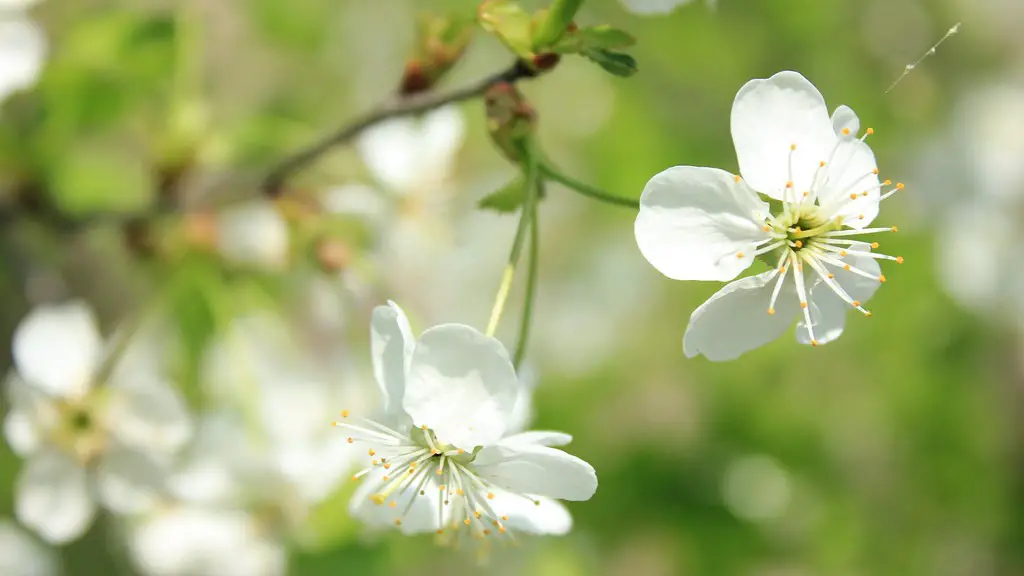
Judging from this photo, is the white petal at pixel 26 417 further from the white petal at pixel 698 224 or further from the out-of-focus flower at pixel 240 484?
the white petal at pixel 698 224

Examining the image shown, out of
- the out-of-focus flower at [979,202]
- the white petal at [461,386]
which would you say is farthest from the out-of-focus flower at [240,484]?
the out-of-focus flower at [979,202]

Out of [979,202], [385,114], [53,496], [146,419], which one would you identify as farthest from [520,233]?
[979,202]

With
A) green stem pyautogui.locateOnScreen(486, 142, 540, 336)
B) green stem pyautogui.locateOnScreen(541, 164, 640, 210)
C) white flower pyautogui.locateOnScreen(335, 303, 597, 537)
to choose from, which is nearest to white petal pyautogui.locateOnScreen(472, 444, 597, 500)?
white flower pyautogui.locateOnScreen(335, 303, 597, 537)

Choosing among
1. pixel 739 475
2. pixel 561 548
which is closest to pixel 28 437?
pixel 561 548

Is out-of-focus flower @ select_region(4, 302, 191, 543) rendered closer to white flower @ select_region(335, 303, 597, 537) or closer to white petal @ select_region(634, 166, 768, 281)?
white flower @ select_region(335, 303, 597, 537)

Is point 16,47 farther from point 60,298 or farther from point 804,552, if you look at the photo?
point 804,552
